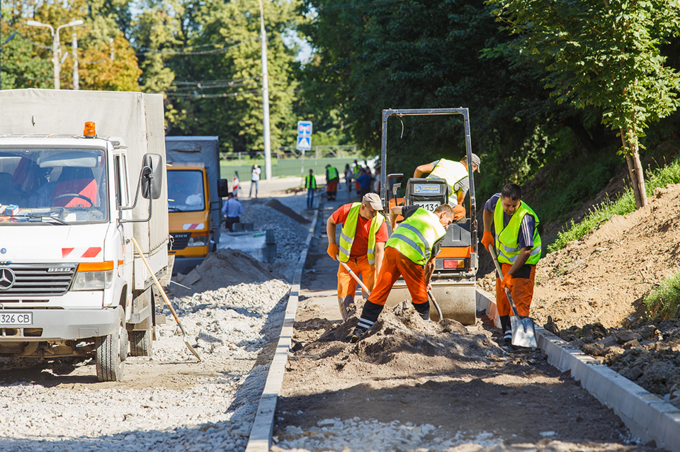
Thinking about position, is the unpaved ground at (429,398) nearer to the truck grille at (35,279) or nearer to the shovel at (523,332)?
the shovel at (523,332)

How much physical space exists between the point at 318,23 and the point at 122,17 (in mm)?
42046

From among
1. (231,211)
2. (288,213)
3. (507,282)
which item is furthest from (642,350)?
(288,213)

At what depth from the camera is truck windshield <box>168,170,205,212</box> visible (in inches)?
551

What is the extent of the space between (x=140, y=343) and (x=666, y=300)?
6.05 metres

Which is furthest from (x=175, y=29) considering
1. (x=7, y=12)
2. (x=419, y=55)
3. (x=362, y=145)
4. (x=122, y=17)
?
(x=419, y=55)

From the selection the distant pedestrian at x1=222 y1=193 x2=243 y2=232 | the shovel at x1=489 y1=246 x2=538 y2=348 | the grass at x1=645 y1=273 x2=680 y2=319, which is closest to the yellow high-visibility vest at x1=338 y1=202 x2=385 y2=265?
the shovel at x1=489 y1=246 x2=538 y2=348

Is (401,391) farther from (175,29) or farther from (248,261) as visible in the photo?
(175,29)

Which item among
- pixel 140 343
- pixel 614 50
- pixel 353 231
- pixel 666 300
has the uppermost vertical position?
pixel 614 50

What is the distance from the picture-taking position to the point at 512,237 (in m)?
7.38

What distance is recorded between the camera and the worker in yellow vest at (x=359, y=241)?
820 centimetres

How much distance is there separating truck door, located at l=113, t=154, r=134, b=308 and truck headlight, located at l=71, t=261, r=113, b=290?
0.28 metres

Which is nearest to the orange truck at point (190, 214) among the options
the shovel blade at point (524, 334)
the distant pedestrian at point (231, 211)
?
the distant pedestrian at point (231, 211)

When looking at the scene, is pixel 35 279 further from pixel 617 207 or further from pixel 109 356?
pixel 617 207

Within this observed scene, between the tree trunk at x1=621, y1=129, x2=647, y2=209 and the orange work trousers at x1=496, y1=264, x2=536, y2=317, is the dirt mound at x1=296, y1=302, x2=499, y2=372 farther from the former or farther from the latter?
the tree trunk at x1=621, y1=129, x2=647, y2=209
